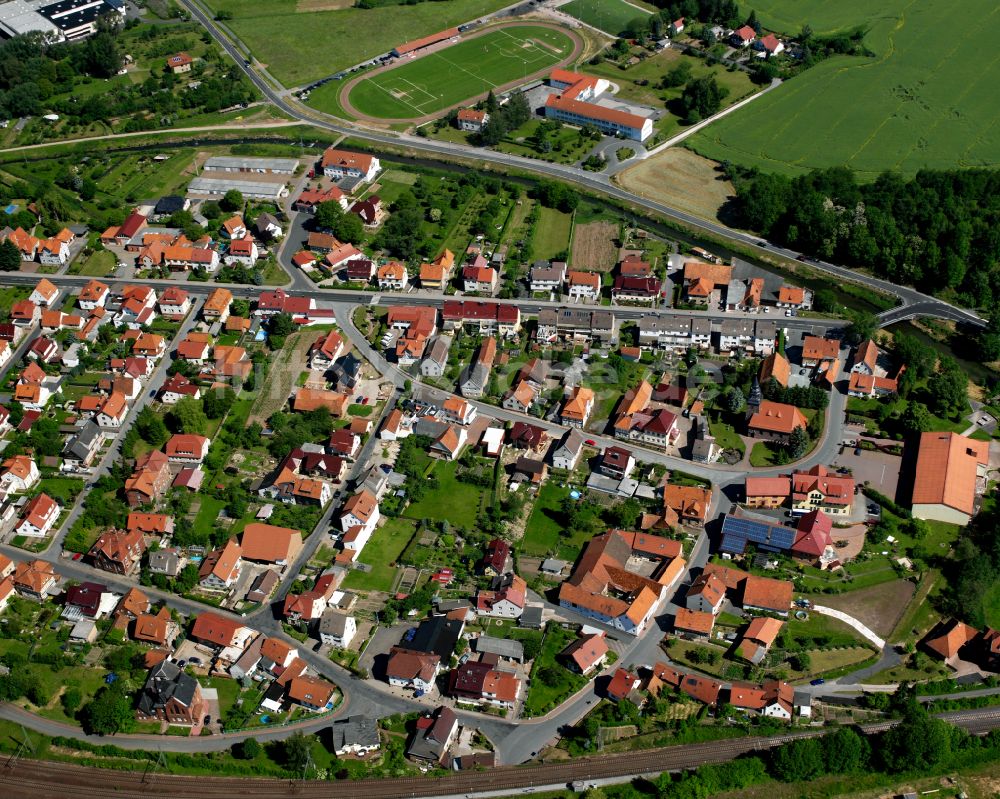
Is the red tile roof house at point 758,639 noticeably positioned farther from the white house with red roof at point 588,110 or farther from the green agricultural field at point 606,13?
the green agricultural field at point 606,13

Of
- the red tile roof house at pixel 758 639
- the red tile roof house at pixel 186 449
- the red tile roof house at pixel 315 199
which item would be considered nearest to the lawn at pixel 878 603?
the red tile roof house at pixel 758 639

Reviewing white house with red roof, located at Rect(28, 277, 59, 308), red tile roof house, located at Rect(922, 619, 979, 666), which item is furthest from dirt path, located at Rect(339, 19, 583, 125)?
red tile roof house, located at Rect(922, 619, 979, 666)

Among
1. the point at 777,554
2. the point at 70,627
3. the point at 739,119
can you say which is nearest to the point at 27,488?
the point at 70,627

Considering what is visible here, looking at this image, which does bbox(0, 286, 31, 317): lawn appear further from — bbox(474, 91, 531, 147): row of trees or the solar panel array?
the solar panel array

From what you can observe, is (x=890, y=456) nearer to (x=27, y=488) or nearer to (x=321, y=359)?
(x=321, y=359)

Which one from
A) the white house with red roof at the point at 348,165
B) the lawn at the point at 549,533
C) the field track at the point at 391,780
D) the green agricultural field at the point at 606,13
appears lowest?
the field track at the point at 391,780

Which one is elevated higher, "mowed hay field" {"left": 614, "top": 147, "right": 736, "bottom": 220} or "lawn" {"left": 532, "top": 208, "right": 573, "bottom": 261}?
"mowed hay field" {"left": 614, "top": 147, "right": 736, "bottom": 220}

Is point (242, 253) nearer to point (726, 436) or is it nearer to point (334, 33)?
point (726, 436)
